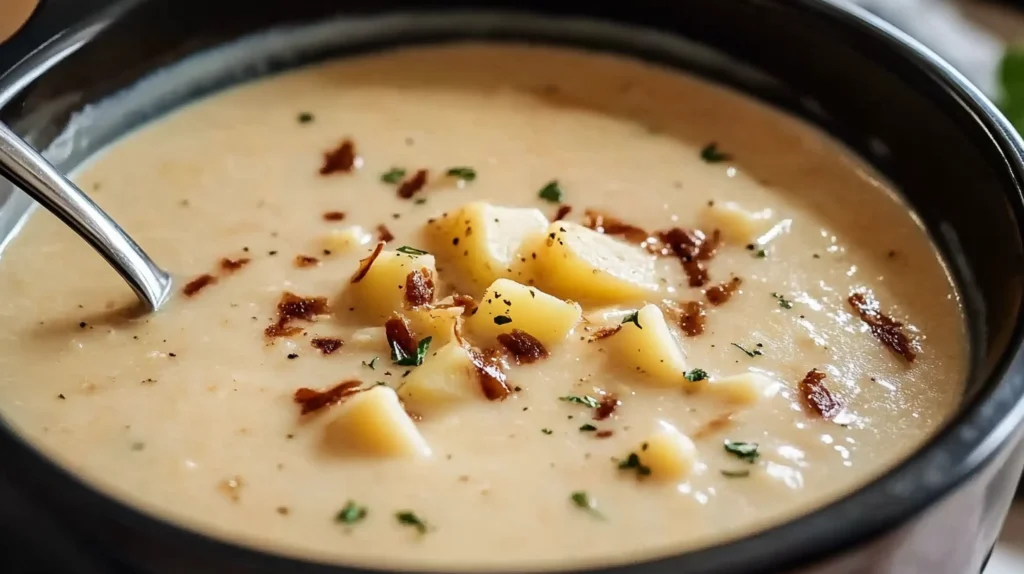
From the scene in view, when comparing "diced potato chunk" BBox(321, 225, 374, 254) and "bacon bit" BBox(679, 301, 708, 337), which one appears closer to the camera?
"bacon bit" BBox(679, 301, 708, 337)

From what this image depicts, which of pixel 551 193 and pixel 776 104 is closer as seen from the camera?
pixel 551 193

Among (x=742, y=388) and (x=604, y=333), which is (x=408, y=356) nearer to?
(x=604, y=333)

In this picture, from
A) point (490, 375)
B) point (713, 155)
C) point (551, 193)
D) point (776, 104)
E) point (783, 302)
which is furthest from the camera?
point (776, 104)

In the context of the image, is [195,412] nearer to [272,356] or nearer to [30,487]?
[272,356]

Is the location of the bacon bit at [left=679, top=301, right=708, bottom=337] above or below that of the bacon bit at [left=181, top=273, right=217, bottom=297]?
below

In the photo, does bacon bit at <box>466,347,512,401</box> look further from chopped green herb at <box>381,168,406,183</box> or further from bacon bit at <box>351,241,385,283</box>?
chopped green herb at <box>381,168,406,183</box>

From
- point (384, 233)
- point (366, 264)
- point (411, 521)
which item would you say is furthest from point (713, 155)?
point (411, 521)

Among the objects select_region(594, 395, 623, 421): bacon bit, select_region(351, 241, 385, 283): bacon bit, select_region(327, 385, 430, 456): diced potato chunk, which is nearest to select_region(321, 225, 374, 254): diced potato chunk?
select_region(351, 241, 385, 283): bacon bit
